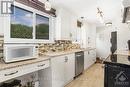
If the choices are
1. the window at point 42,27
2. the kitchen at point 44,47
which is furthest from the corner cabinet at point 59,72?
the window at point 42,27

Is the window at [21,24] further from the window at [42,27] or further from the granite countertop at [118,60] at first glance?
the granite countertop at [118,60]

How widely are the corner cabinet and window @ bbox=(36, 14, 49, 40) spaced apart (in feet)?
2.75

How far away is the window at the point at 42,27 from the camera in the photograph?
3.59 m

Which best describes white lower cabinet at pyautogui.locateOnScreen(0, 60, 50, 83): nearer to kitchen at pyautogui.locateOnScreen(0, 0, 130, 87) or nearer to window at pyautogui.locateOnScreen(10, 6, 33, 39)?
kitchen at pyautogui.locateOnScreen(0, 0, 130, 87)

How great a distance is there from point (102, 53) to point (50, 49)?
5.57 m

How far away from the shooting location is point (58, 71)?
10.7 feet

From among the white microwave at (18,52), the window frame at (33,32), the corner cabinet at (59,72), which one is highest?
the window frame at (33,32)

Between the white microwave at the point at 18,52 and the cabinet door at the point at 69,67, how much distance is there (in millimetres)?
1307

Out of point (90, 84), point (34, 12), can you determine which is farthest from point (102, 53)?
point (34, 12)

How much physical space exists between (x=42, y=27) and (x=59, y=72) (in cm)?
134

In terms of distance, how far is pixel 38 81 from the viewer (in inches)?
124

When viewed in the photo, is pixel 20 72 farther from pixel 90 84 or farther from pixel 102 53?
pixel 102 53

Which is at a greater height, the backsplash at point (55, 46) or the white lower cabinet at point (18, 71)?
the backsplash at point (55, 46)

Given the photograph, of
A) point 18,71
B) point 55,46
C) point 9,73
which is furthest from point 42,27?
point 9,73
